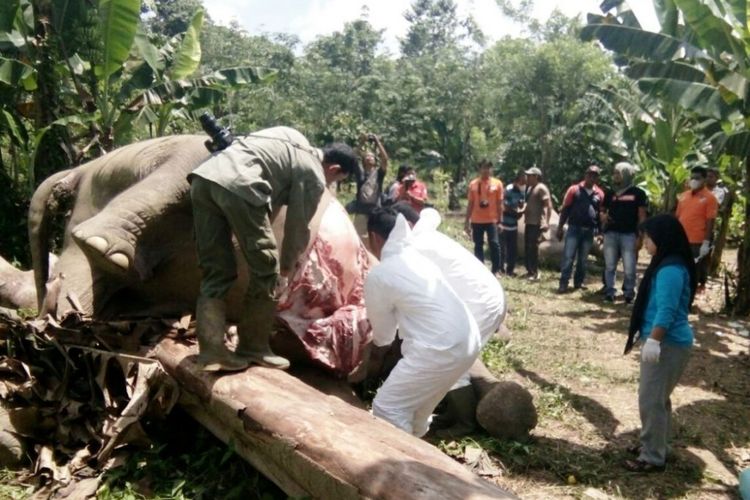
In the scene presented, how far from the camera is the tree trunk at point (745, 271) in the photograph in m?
7.79

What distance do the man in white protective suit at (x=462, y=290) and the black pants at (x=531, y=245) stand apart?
5855 mm

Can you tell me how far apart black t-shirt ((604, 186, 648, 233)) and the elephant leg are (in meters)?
5.55

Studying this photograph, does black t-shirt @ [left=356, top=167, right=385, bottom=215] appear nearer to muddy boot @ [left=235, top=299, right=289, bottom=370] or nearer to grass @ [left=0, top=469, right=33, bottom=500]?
muddy boot @ [left=235, top=299, right=289, bottom=370]

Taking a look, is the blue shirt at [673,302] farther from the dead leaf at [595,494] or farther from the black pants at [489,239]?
the black pants at [489,239]

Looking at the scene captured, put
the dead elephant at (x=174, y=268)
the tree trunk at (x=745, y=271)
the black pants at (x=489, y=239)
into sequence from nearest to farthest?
the dead elephant at (x=174, y=268), the tree trunk at (x=745, y=271), the black pants at (x=489, y=239)

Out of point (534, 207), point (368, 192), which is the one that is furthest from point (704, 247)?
point (368, 192)

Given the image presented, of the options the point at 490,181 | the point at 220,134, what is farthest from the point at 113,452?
the point at 490,181

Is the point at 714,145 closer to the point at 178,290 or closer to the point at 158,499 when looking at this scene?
the point at 178,290

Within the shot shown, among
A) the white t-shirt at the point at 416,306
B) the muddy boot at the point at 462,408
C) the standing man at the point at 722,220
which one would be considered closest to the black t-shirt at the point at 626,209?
the standing man at the point at 722,220

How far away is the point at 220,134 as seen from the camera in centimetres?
385

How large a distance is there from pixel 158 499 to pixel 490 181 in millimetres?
7062

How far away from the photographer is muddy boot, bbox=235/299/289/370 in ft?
12.2

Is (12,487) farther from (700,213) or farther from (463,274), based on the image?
(700,213)

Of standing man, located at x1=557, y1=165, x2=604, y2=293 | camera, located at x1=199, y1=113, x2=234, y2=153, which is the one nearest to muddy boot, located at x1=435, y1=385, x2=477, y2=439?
camera, located at x1=199, y1=113, x2=234, y2=153
